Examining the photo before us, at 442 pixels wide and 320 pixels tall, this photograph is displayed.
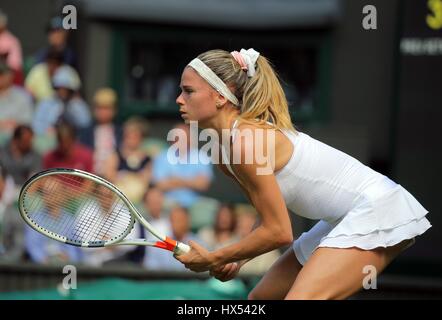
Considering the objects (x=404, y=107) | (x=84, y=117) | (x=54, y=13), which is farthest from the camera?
(x=54, y=13)

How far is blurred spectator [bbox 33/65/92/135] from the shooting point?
348 inches

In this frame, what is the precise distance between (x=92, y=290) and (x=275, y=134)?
3.02 meters

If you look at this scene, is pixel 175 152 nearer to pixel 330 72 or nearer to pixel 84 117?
pixel 84 117

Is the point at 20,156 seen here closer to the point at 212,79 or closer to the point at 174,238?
the point at 174,238

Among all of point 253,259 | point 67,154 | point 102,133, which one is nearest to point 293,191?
point 253,259

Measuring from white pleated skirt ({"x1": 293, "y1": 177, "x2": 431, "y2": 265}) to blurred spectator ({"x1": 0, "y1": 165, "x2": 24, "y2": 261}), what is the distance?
4119 mm

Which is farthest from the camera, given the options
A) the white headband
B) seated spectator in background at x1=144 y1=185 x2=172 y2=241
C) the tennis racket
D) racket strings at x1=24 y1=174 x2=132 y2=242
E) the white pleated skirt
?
seated spectator in background at x1=144 y1=185 x2=172 y2=241

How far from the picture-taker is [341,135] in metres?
8.61

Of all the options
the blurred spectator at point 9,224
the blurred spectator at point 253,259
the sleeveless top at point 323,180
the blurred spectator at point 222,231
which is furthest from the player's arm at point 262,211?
the blurred spectator at point 9,224

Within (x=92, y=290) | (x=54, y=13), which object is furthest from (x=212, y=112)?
(x=54, y=13)

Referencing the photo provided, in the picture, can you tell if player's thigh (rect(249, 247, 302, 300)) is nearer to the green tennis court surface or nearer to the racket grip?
the racket grip

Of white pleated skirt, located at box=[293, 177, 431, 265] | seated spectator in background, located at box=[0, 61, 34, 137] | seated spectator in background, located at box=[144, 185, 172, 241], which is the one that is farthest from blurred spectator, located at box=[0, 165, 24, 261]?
white pleated skirt, located at box=[293, 177, 431, 265]

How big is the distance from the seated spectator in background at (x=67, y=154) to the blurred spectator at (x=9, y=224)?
0.36m

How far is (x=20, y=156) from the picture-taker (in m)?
8.57
